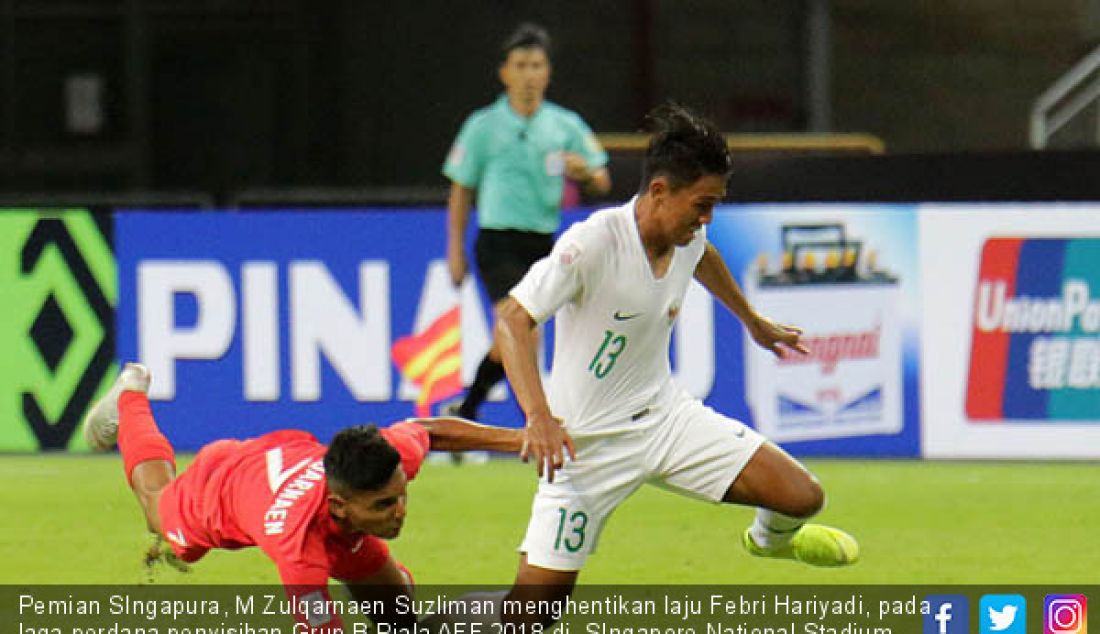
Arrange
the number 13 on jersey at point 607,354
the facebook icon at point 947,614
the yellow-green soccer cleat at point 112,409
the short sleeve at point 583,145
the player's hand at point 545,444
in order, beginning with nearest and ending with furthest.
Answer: the player's hand at point 545,444, the number 13 on jersey at point 607,354, the facebook icon at point 947,614, the yellow-green soccer cleat at point 112,409, the short sleeve at point 583,145

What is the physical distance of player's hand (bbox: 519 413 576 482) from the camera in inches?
258

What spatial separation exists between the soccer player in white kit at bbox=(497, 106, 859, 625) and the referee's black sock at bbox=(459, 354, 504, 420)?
12.0ft

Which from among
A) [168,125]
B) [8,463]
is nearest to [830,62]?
[168,125]

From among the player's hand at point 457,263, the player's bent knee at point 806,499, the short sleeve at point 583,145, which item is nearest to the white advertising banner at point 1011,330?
the short sleeve at point 583,145

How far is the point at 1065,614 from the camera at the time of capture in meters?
7.72

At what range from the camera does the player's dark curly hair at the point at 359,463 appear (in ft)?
20.8

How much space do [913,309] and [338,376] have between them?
3.26 metres

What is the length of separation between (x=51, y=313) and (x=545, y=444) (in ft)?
21.7

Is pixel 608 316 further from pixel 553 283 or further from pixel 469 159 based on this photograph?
pixel 469 159

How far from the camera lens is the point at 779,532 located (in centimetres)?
768

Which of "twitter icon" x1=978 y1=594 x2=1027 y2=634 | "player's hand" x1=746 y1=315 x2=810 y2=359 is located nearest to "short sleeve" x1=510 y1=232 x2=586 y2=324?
"player's hand" x1=746 y1=315 x2=810 y2=359

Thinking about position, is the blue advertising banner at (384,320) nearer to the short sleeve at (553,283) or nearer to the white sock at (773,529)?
the white sock at (773,529)

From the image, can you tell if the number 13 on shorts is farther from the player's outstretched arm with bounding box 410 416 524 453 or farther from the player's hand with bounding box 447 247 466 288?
the player's hand with bounding box 447 247 466 288

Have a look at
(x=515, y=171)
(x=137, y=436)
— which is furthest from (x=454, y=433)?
(x=515, y=171)
